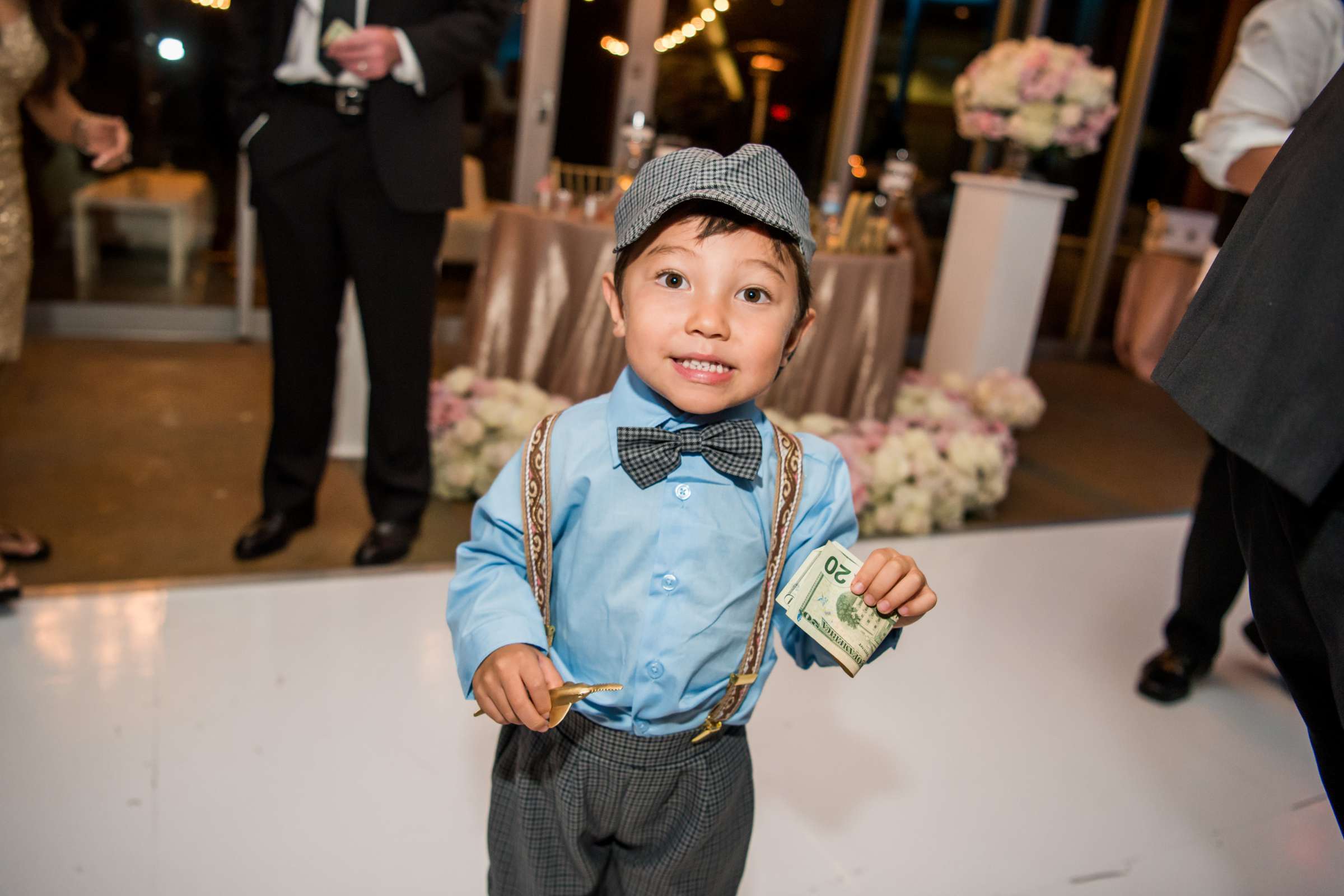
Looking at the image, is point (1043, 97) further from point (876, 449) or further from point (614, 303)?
point (614, 303)

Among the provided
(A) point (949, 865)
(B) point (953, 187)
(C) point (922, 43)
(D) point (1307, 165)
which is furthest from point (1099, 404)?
(D) point (1307, 165)

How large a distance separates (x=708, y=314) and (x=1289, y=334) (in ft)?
1.62

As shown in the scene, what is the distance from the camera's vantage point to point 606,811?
110 cm

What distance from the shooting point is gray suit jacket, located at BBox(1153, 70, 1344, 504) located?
0.81 metres

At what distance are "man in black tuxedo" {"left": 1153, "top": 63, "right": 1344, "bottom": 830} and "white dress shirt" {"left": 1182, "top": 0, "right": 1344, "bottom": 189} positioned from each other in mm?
1298

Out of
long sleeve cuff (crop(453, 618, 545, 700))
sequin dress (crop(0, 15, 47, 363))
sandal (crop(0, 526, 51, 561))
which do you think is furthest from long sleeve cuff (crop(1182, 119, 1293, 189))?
sandal (crop(0, 526, 51, 561))

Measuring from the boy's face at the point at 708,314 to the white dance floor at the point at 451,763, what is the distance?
926 mm

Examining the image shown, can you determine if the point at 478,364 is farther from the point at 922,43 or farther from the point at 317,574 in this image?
the point at 922,43

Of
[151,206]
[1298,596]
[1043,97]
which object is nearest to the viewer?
[1298,596]

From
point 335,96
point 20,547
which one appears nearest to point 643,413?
point 335,96

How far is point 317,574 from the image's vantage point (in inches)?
96.3

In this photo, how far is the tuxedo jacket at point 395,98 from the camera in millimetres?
2289

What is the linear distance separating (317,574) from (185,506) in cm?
68

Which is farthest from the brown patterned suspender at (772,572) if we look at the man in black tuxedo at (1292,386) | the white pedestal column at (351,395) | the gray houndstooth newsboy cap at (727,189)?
the white pedestal column at (351,395)
